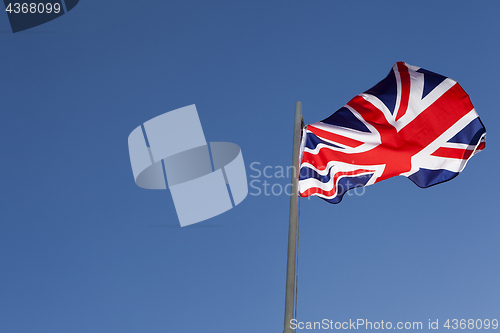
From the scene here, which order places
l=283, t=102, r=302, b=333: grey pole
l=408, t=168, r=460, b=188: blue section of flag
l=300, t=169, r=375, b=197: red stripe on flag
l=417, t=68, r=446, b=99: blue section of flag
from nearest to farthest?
l=283, t=102, r=302, b=333: grey pole → l=300, t=169, r=375, b=197: red stripe on flag → l=408, t=168, r=460, b=188: blue section of flag → l=417, t=68, r=446, b=99: blue section of flag

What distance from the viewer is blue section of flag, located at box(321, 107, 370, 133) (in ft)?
40.7

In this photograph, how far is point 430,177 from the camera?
12.8 m

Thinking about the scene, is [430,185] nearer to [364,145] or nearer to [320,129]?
[364,145]

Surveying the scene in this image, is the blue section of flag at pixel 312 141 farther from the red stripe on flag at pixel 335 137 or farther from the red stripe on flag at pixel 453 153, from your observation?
the red stripe on flag at pixel 453 153

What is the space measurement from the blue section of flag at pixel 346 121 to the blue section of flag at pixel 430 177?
1708 millimetres

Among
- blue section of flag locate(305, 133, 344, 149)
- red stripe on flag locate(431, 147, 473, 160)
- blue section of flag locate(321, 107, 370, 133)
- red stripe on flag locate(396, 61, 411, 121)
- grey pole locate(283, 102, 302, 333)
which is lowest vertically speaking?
grey pole locate(283, 102, 302, 333)

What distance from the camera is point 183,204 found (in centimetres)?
2286

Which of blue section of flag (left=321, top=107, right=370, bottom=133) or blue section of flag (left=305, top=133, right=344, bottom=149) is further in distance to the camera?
blue section of flag (left=321, top=107, right=370, bottom=133)

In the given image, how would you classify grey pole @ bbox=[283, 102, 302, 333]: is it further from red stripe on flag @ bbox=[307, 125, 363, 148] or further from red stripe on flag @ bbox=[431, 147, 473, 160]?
red stripe on flag @ bbox=[431, 147, 473, 160]

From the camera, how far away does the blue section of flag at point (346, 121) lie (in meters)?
12.4

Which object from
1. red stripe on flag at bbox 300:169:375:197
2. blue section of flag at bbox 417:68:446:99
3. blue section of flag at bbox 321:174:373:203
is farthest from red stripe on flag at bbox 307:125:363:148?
blue section of flag at bbox 417:68:446:99

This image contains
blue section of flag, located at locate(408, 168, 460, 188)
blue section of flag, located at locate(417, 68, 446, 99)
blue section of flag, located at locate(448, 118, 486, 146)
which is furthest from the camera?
blue section of flag, located at locate(417, 68, 446, 99)

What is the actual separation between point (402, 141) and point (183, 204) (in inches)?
486

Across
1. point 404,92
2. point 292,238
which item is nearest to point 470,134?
point 404,92
